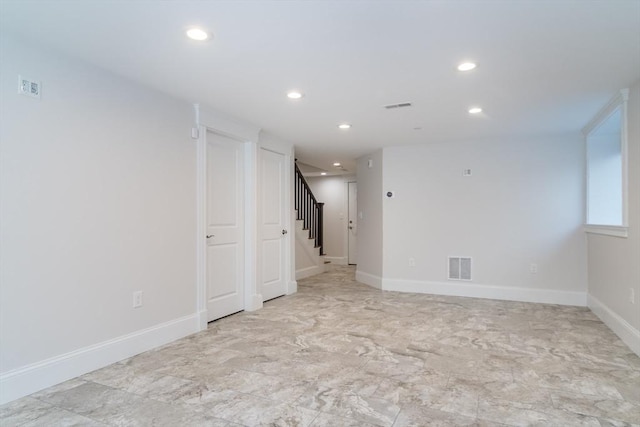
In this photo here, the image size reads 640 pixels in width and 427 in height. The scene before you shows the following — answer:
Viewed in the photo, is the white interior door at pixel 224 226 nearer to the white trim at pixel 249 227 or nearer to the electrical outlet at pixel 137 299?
the white trim at pixel 249 227

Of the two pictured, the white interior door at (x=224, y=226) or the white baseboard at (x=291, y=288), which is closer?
the white interior door at (x=224, y=226)

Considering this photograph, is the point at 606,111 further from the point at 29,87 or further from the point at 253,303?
the point at 29,87

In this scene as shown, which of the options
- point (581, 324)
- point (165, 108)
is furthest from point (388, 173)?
point (165, 108)

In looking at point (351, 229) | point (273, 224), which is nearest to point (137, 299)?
point (273, 224)

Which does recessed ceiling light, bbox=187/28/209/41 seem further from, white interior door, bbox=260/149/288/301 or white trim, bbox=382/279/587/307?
white trim, bbox=382/279/587/307

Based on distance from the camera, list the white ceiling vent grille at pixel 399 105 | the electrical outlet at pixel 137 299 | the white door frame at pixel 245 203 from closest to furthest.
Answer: the electrical outlet at pixel 137 299 → the white ceiling vent grille at pixel 399 105 → the white door frame at pixel 245 203

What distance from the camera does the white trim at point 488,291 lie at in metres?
4.93

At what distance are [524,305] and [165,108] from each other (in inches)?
191

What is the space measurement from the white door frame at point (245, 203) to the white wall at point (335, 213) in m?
4.75

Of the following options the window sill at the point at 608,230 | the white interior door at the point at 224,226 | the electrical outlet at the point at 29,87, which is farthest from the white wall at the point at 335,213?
the electrical outlet at the point at 29,87

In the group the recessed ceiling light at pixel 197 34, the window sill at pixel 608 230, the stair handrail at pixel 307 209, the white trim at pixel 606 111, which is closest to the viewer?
the recessed ceiling light at pixel 197 34

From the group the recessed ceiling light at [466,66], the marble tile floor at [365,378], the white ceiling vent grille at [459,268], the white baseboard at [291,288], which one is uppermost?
the recessed ceiling light at [466,66]

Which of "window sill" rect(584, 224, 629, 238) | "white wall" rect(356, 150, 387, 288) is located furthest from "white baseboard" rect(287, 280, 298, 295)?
"window sill" rect(584, 224, 629, 238)

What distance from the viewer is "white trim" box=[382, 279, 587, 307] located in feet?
16.2
